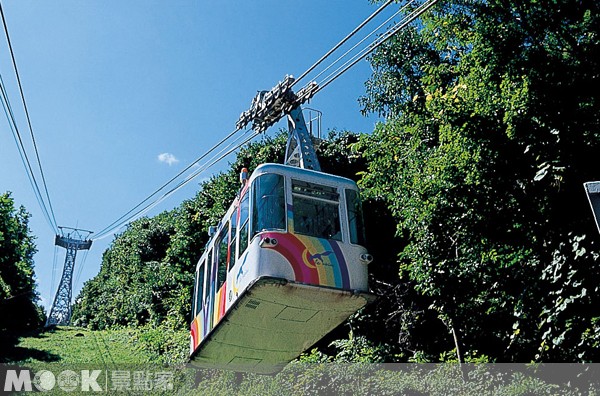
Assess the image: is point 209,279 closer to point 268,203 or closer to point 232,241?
point 232,241

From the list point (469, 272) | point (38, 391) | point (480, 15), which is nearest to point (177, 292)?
point (38, 391)

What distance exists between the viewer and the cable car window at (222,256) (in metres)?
9.08

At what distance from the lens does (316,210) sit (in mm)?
8070

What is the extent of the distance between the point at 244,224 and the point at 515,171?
418 centimetres

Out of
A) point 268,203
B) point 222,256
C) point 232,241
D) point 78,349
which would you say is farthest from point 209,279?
point 78,349

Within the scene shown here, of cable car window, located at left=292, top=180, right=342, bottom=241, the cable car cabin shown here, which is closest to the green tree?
the cable car cabin

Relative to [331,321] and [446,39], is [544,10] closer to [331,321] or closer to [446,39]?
[446,39]

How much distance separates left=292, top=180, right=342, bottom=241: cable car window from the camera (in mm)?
7879

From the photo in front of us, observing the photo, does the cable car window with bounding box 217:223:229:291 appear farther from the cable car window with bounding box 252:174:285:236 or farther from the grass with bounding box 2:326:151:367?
the grass with bounding box 2:326:151:367

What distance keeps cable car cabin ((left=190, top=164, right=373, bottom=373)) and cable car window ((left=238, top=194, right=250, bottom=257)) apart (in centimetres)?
2

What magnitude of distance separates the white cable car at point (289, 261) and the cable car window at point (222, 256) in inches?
1.6

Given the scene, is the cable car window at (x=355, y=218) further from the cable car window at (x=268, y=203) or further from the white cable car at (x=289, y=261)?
the cable car window at (x=268, y=203)

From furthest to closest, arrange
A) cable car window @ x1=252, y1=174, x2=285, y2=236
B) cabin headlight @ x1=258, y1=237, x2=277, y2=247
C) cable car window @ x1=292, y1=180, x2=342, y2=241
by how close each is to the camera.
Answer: cable car window @ x1=292, y1=180, x2=342, y2=241
cable car window @ x1=252, y1=174, x2=285, y2=236
cabin headlight @ x1=258, y1=237, x2=277, y2=247

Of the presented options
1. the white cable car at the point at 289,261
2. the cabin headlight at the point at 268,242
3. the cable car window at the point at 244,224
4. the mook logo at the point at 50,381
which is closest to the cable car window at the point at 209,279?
the white cable car at the point at 289,261
